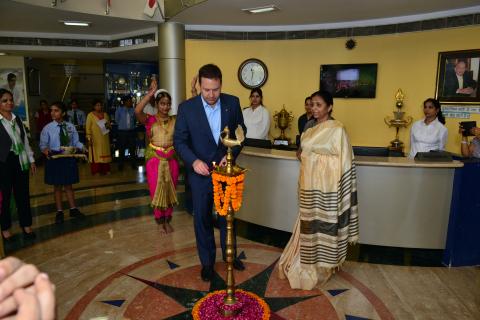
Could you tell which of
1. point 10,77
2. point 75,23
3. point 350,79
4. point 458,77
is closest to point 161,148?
point 350,79

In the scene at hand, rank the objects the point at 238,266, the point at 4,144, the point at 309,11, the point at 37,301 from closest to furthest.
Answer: the point at 37,301 < the point at 238,266 < the point at 4,144 < the point at 309,11

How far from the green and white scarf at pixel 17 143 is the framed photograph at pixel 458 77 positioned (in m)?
5.71

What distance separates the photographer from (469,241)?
3.18m

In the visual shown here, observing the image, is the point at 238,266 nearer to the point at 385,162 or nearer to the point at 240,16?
the point at 385,162

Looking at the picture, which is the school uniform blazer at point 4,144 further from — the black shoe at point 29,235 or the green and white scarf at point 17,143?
the black shoe at point 29,235

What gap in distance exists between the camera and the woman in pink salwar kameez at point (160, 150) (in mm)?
3793

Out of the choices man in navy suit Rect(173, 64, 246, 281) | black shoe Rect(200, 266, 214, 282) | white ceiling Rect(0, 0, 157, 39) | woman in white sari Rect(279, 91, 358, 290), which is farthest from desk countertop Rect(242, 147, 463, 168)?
white ceiling Rect(0, 0, 157, 39)

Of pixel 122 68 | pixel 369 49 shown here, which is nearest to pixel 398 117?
pixel 369 49

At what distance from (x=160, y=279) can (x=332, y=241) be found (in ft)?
4.69

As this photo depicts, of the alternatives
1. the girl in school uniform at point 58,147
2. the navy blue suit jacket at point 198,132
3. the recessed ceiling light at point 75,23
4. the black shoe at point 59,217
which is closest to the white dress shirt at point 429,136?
the navy blue suit jacket at point 198,132

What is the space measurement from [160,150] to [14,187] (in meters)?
1.57

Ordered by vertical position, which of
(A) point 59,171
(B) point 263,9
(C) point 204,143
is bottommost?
(A) point 59,171

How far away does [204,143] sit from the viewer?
2756mm

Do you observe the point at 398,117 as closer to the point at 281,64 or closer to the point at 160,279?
the point at 281,64
